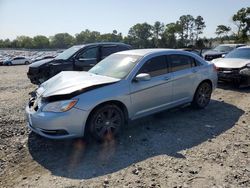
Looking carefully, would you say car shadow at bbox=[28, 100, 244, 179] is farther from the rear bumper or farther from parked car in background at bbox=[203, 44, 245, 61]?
parked car in background at bbox=[203, 44, 245, 61]

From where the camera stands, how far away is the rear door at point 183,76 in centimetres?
543

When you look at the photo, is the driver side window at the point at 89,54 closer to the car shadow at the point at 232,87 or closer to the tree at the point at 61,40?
the car shadow at the point at 232,87

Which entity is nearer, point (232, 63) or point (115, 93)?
point (115, 93)

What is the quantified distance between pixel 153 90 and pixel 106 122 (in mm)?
1194

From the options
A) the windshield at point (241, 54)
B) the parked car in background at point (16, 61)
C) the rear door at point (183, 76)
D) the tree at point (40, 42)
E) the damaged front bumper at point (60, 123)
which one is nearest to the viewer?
the damaged front bumper at point (60, 123)

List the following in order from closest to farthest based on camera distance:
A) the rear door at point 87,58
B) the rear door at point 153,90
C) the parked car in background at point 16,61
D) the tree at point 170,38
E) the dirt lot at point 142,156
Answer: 1. the dirt lot at point 142,156
2. the rear door at point 153,90
3. the rear door at point 87,58
4. the parked car in background at point 16,61
5. the tree at point 170,38

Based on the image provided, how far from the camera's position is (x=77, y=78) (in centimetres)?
482

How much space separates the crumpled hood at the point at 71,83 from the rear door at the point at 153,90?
0.51 metres

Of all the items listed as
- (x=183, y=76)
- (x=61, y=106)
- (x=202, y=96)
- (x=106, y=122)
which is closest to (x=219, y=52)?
(x=202, y=96)

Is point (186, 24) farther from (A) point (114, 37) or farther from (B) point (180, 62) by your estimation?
(B) point (180, 62)

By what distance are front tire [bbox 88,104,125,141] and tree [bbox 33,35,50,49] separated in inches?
4974

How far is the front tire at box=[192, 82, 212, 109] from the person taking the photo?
613 cm

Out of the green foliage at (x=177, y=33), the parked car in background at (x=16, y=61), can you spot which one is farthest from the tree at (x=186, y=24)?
the parked car in background at (x=16, y=61)

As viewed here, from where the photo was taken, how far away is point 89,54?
8.74 m
